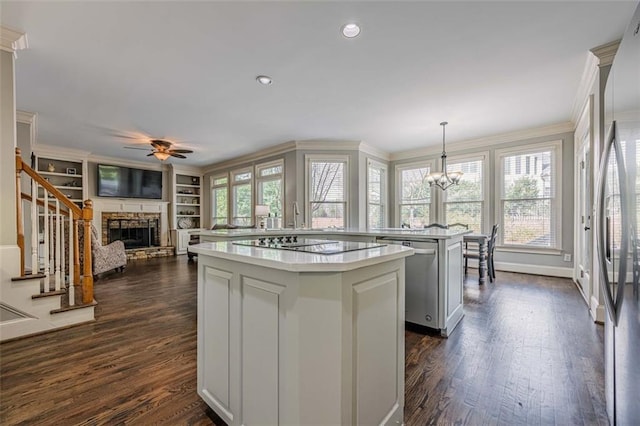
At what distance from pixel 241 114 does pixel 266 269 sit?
3.70 metres

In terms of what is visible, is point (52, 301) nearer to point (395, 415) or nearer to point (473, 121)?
point (395, 415)

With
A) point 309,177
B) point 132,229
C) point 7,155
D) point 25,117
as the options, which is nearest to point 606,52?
point 309,177

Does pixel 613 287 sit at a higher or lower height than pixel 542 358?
higher

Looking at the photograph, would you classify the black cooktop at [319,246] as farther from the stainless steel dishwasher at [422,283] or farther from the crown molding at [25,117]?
the crown molding at [25,117]

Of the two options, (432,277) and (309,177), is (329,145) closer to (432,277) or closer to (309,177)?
(309,177)

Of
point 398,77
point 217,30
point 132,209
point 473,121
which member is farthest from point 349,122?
point 132,209

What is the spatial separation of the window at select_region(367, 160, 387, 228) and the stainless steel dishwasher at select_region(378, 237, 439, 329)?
11.6 feet

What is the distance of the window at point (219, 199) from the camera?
793 centimetres

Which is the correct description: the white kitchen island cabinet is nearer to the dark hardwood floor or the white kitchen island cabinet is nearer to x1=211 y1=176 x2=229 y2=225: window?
the dark hardwood floor

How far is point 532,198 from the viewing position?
492 centimetres

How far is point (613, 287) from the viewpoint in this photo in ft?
3.49

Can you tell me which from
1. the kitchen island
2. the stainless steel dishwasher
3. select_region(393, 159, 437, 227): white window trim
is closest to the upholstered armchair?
the kitchen island

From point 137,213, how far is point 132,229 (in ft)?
1.49

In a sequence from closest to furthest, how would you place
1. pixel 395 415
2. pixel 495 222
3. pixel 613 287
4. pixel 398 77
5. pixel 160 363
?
pixel 613 287, pixel 395 415, pixel 160 363, pixel 398 77, pixel 495 222
